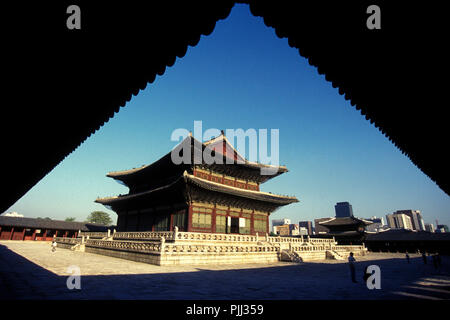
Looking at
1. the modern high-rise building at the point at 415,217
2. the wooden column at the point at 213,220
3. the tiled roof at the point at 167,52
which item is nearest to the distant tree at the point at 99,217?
the wooden column at the point at 213,220

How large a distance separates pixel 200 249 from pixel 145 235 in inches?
259

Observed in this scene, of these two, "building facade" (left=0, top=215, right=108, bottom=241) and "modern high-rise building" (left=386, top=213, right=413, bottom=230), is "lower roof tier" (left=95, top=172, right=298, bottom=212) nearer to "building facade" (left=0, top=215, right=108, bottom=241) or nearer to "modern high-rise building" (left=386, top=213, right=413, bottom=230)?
"building facade" (left=0, top=215, right=108, bottom=241)

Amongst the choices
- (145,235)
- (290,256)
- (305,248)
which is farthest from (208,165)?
(305,248)

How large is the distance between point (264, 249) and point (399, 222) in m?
181

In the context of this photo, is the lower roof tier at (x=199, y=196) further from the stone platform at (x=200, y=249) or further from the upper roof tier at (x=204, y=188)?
the stone platform at (x=200, y=249)

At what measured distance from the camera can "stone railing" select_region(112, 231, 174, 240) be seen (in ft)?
53.1

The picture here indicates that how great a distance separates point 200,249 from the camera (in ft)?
47.6

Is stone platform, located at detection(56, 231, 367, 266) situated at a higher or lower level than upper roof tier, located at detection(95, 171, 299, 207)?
lower

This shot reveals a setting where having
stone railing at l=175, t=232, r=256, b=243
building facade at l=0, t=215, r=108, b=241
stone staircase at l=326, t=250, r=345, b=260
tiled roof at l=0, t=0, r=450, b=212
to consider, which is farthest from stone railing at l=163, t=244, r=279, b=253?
building facade at l=0, t=215, r=108, b=241

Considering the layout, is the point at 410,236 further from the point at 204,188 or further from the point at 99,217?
the point at 99,217

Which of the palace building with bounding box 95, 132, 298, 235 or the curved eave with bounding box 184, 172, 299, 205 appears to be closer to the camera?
the curved eave with bounding box 184, 172, 299, 205

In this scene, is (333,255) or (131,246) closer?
(131,246)

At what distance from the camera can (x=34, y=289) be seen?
6.62 metres
